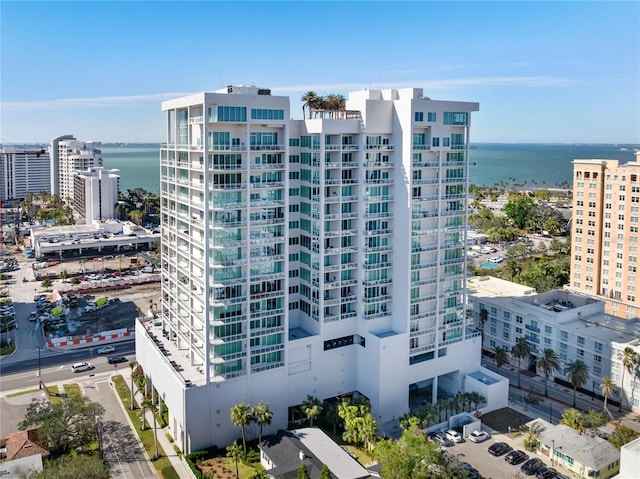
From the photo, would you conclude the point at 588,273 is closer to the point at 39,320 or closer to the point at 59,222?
the point at 39,320

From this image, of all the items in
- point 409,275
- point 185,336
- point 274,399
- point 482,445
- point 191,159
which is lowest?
point 482,445

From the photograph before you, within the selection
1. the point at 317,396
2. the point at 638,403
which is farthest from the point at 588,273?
the point at 317,396

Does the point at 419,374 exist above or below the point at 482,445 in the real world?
above

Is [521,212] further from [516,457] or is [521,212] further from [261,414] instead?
[261,414]

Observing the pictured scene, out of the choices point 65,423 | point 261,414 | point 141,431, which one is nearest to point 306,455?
point 261,414

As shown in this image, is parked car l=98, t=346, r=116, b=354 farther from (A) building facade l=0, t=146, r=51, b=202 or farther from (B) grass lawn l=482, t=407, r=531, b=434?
(A) building facade l=0, t=146, r=51, b=202

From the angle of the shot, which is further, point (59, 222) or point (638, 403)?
point (59, 222)

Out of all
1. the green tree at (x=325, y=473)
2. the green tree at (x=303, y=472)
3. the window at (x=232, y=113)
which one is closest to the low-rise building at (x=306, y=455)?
the green tree at (x=325, y=473)

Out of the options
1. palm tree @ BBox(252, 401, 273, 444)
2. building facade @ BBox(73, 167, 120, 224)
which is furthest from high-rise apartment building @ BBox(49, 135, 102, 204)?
palm tree @ BBox(252, 401, 273, 444)
